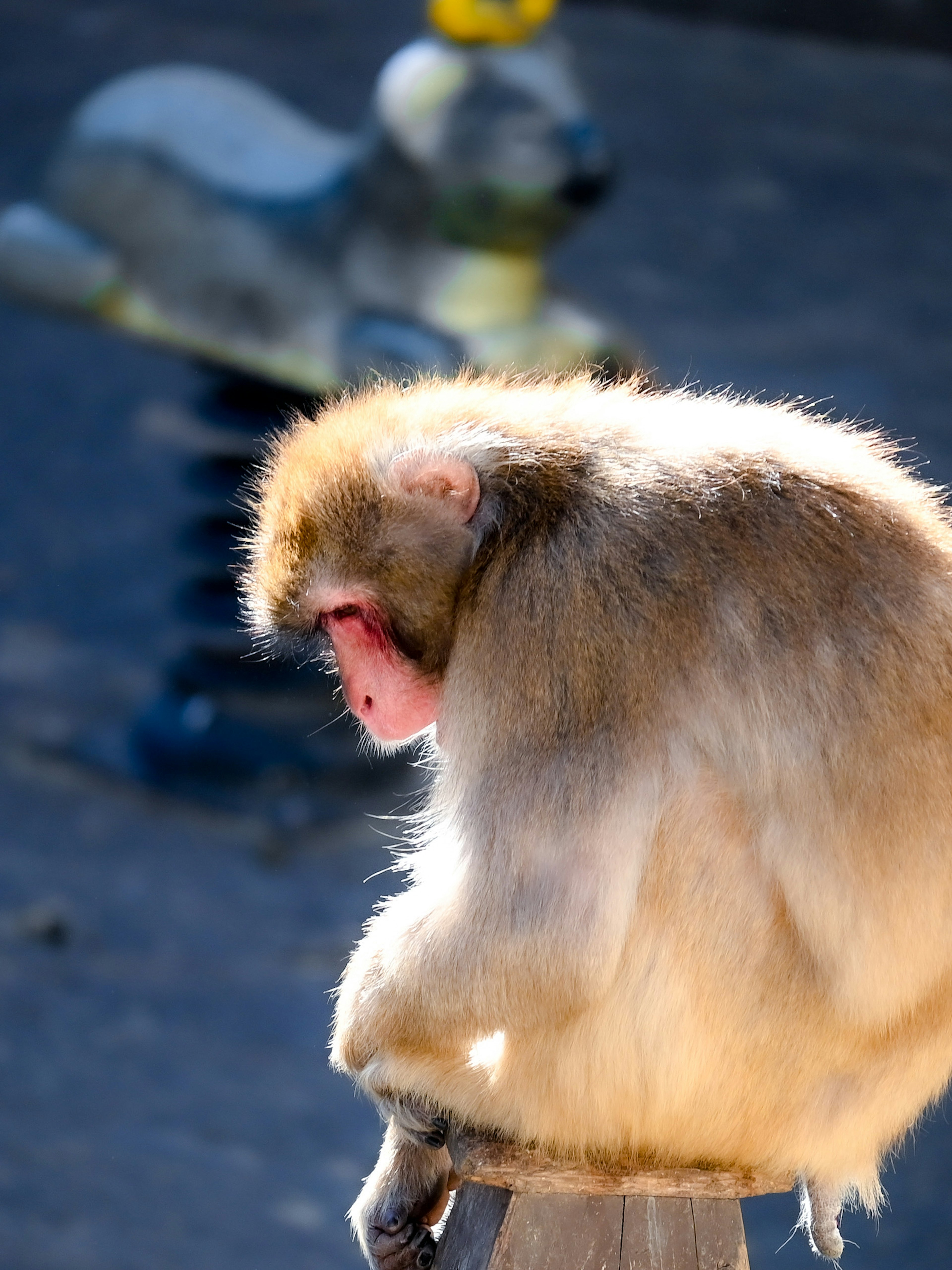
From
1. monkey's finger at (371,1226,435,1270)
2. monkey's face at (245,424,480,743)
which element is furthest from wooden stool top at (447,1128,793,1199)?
monkey's face at (245,424,480,743)

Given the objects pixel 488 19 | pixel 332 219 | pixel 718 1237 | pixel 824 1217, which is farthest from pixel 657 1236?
pixel 332 219

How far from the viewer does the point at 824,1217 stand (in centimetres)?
217

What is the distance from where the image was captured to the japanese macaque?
1844mm

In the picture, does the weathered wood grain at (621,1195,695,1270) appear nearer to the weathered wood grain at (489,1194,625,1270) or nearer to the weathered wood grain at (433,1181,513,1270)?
the weathered wood grain at (489,1194,625,1270)

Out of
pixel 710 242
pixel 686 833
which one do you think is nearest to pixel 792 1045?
pixel 686 833

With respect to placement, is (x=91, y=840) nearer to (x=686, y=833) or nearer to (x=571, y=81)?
(x=571, y=81)

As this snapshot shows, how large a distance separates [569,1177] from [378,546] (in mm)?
804

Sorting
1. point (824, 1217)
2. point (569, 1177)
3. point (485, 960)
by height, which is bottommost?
point (824, 1217)

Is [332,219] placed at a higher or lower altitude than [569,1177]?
lower

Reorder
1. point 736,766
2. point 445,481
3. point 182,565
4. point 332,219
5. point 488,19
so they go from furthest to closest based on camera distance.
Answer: point 182,565 → point 332,219 → point 488,19 → point 445,481 → point 736,766

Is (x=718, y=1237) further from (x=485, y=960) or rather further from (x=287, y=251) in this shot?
(x=287, y=251)

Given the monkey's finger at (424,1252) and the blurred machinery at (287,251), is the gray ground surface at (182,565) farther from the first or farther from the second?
the monkey's finger at (424,1252)

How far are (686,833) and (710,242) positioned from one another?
6.56 m

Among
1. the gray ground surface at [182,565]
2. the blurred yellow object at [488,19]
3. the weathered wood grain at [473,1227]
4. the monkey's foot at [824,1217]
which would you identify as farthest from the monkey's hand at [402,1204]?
the blurred yellow object at [488,19]
